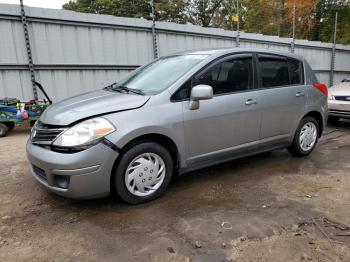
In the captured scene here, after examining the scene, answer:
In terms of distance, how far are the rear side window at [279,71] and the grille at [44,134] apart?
273cm

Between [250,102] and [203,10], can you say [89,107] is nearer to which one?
[250,102]

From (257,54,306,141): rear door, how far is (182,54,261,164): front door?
177 millimetres

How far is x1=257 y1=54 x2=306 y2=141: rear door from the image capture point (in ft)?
14.4

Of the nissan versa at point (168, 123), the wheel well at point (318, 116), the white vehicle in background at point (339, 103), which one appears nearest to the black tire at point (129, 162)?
the nissan versa at point (168, 123)

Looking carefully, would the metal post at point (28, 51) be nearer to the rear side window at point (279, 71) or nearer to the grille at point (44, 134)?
the grille at point (44, 134)

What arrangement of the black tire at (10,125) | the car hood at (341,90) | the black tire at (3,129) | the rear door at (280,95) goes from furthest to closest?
the car hood at (341,90), the black tire at (10,125), the black tire at (3,129), the rear door at (280,95)

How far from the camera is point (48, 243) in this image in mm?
2748

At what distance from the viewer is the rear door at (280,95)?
14.4 feet

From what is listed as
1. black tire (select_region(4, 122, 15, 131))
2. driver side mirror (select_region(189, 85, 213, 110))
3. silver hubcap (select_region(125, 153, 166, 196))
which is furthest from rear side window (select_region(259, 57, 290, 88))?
black tire (select_region(4, 122, 15, 131))

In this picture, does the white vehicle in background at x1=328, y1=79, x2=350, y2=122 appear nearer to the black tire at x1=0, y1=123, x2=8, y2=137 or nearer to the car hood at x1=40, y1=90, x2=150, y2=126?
the car hood at x1=40, y1=90, x2=150, y2=126

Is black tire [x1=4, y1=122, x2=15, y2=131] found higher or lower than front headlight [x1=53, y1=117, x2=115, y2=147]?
lower

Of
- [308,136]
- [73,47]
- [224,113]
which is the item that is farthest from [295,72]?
[73,47]

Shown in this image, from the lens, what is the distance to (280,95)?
4.54 meters

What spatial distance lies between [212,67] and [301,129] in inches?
78.2
